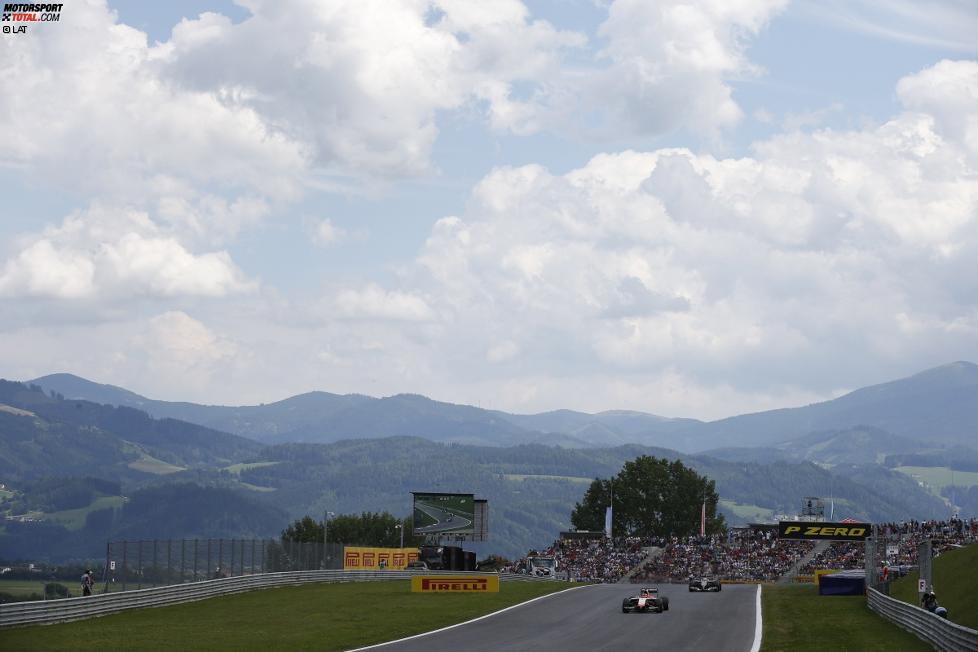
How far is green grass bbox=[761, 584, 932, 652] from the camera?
36.3 m

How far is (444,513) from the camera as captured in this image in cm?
9300

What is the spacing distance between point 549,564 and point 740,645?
6307cm

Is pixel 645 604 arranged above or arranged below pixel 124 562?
below

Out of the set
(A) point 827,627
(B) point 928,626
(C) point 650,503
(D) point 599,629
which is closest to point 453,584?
(D) point 599,629

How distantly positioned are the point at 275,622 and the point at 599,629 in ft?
40.0

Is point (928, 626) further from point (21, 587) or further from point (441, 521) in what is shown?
point (441, 521)

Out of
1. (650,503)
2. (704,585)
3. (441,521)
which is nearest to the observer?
(704,585)

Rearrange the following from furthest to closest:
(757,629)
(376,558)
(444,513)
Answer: (444,513)
(376,558)
(757,629)

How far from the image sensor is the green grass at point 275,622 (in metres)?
36.5

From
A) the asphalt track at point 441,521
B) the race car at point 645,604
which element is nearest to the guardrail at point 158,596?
the asphalt track at point 441,521

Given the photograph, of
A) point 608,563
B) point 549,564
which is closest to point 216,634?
point 549,564

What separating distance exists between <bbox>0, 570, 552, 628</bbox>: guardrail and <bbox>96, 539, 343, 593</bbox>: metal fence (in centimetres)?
62

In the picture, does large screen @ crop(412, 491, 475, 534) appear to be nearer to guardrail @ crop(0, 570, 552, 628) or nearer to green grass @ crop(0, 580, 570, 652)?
guardrail @ crop(0, 570, 552, 628)

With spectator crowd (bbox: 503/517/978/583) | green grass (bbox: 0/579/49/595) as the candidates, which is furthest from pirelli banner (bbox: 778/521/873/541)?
green grass (bbox: 0/579/49/595)
